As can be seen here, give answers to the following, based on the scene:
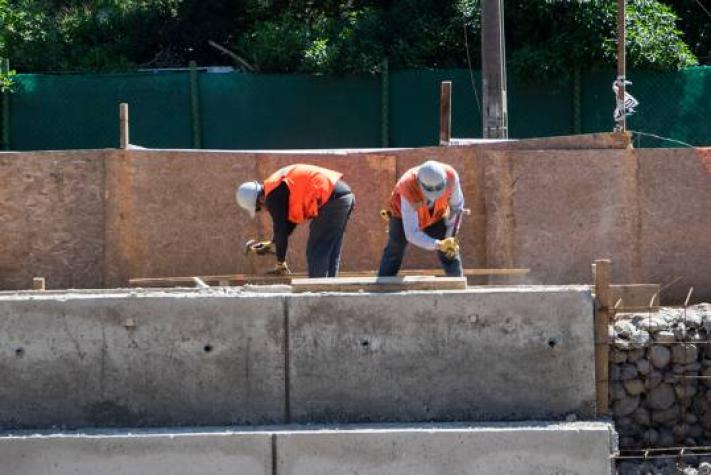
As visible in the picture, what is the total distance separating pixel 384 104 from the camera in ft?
50.6

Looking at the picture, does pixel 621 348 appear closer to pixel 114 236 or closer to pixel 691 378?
pixel 691 378

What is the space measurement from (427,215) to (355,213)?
1664 millimetres

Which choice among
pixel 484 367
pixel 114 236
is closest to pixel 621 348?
pixel 484 367

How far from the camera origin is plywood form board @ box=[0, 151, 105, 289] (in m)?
11.0

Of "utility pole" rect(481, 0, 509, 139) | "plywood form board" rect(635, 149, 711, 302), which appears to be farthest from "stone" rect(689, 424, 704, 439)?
"utility pole" rect(481, 0, 509, 139)

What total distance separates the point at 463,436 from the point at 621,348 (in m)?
1.77

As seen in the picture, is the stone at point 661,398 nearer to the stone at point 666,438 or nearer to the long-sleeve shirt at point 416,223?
the stone at point 666,438

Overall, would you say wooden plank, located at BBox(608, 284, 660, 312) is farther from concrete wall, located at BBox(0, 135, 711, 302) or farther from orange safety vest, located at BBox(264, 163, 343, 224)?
orange safety vest, located at BBox(264, 163, 343, 224)

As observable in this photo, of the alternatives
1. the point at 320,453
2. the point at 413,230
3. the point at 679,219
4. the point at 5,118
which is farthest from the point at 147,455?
the point at 5,118

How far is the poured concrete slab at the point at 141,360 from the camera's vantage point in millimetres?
7434

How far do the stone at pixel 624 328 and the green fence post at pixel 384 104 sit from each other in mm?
7011

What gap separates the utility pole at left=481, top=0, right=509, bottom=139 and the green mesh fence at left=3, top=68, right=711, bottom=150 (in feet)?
6.86

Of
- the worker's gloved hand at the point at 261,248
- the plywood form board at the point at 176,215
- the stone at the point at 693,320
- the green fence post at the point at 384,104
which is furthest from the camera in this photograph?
the green fence post at the point at 384,104

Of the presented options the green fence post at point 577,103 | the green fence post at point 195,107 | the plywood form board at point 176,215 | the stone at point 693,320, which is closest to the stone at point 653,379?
the stone at point 693,320
